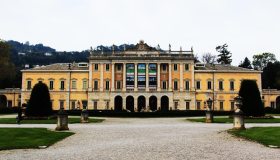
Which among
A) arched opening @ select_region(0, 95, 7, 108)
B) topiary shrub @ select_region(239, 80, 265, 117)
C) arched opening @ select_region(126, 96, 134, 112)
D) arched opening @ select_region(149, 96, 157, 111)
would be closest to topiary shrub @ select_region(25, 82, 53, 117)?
topiary shrub @ select_region(239, 80, 265, 117)

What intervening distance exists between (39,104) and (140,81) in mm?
30956

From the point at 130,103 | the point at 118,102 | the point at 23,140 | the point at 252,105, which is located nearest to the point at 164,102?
the point at 130,103

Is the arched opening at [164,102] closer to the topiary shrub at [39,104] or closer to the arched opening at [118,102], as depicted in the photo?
the arched opening at [118,102]

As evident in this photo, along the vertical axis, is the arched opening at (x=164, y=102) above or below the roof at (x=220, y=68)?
below

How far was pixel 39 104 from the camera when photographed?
112ft

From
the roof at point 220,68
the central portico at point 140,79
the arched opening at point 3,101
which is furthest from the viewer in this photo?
the arched opening at point 3,101

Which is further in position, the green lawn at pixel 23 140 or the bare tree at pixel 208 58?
the bare tree at pixel 208 58

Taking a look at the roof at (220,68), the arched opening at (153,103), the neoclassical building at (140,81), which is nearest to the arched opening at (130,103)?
the neoclassical building at (140,81)

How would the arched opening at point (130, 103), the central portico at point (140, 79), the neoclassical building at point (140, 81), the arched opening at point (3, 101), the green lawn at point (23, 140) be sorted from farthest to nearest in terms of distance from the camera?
the arched opening at point (3, 101)
the arched opening at point (130, 103)
the neoclassical building at point (140, 81)
the central portico at point (140, 79)
the green lawn at point (23, 140)

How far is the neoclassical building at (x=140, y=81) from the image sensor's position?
63.2 m

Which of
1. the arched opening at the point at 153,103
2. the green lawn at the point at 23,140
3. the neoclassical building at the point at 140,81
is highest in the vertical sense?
the neoclassical building at the point at 140,81

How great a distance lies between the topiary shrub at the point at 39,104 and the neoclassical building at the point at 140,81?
2822cm

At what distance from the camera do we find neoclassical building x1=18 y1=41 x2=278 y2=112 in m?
63.2

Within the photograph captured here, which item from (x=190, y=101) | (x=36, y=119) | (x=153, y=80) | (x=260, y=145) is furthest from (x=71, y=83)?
(x=260, y=145)
